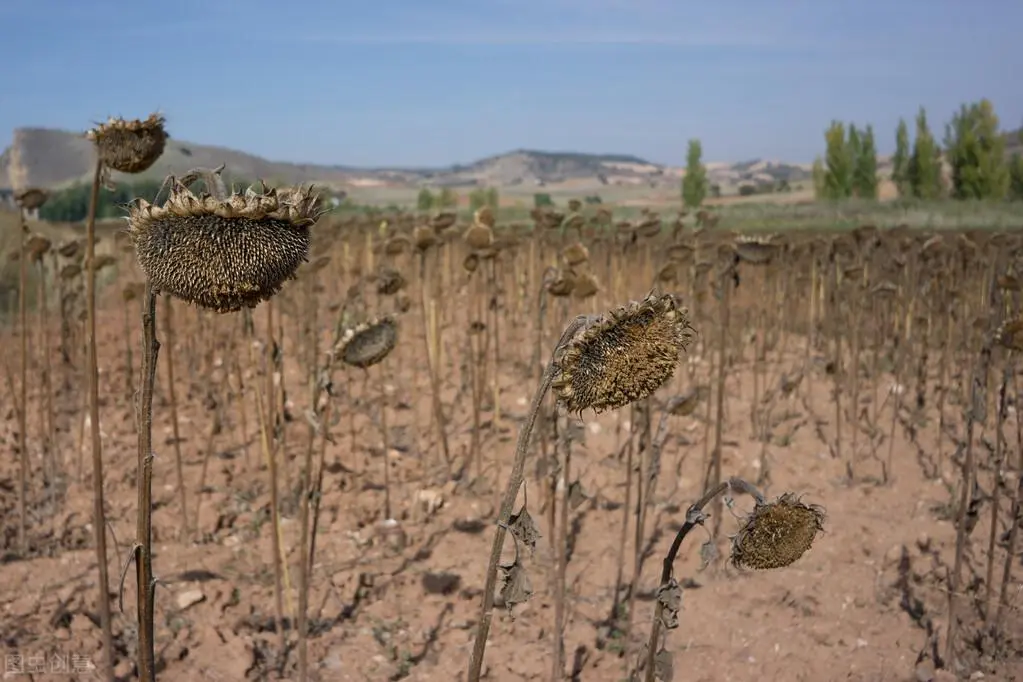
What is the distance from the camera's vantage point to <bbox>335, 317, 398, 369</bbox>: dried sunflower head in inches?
125

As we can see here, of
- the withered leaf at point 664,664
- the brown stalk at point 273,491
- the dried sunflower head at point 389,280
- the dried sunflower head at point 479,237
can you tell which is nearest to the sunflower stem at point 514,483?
the withered leaf at point 664,664

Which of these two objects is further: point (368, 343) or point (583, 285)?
point (583, 285)

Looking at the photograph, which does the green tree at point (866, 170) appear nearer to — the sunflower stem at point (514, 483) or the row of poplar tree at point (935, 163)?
the row of poplar tree at point (935, 163)

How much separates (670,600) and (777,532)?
11.8 inches

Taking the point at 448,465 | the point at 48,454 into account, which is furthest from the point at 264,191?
the point at 48,454

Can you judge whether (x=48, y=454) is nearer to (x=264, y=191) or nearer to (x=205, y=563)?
(x=205, y=563)

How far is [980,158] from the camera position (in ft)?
139

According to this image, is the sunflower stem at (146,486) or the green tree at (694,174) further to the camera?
the green tree at (694,174)

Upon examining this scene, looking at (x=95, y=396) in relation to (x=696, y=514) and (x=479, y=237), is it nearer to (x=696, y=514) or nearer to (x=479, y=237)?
(x=696, y=514)

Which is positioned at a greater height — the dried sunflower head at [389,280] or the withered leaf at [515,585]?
the dried sunflower head at [389,280]

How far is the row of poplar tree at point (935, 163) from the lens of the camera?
42.6m

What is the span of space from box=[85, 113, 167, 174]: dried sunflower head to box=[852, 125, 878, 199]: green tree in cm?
5576

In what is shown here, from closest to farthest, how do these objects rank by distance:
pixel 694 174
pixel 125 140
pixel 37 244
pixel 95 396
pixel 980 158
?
pixel 95 396 < pixel 125 140 < pixel 37 244 < pixel 980 158 < pixel 694 174

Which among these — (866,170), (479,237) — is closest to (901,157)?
(866,170)
